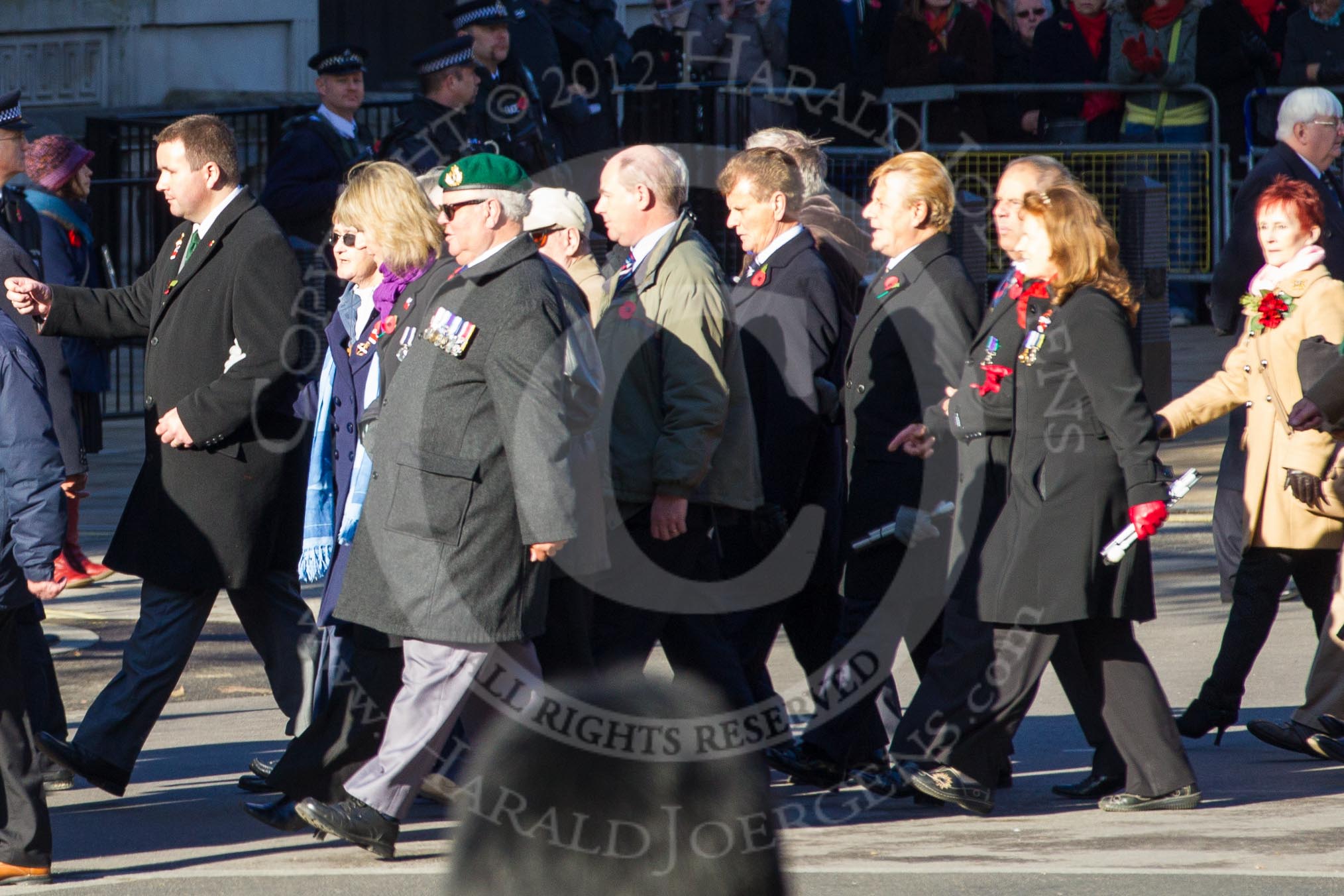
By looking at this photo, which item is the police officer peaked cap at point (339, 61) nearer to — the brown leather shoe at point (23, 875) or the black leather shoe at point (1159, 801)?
the brown leather shoe at point (23, 875)

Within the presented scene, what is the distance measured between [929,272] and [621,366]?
1107 millimetres

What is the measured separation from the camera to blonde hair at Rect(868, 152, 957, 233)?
6477 mm

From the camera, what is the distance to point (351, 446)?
6105 millimetres

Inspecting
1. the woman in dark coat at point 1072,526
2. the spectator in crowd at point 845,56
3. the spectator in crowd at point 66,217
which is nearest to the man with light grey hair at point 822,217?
the woman in dark coat at point 1072,526

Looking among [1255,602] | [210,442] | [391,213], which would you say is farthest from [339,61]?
[1255,602]

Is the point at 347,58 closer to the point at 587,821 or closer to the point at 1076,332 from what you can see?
the point at 1076,332

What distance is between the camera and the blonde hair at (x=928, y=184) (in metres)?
6.48

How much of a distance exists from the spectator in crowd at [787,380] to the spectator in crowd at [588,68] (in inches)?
254

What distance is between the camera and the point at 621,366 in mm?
6117

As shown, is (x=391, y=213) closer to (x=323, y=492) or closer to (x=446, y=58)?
(x=323, y=492)

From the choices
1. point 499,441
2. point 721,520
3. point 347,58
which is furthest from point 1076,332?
point 347,58

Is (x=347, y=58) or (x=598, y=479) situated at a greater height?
(x=347, y=58)

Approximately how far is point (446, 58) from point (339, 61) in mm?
592

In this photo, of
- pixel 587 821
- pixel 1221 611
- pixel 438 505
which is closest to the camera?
pixel 587 821
